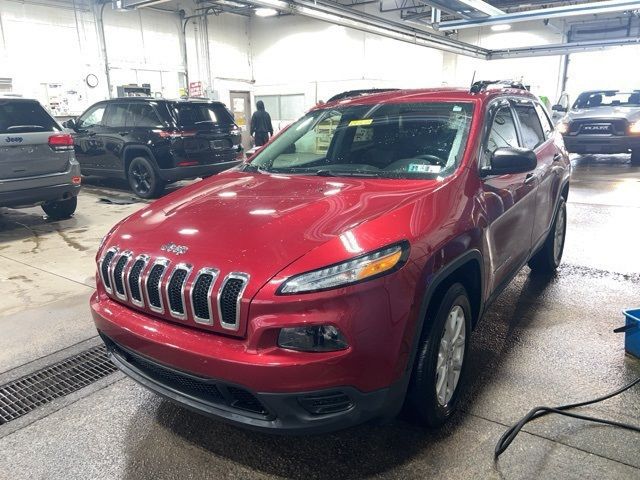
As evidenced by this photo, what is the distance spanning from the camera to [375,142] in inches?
115

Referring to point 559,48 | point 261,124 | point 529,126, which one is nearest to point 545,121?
point 529,126

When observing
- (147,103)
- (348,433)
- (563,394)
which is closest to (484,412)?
(563,394)

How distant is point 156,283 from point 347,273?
0.79m

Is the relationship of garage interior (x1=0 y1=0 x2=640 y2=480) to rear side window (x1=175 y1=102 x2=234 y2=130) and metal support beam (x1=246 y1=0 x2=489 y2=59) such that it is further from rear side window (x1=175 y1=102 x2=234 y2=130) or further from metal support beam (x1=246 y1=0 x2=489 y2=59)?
rear side window (x1=175 y1=102 x2=234 y2=130)

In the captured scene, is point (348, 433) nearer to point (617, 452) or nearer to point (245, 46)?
point (617, 452)

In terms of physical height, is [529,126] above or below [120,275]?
above

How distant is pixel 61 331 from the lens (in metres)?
3.46

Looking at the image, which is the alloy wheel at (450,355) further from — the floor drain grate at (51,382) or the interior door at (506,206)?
the floor drain grate at (51,382)

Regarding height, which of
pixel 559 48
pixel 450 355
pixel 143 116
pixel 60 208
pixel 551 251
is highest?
pixel 559 48

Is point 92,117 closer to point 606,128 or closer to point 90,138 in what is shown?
point 90,138

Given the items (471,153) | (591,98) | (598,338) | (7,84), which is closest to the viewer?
(471,153)

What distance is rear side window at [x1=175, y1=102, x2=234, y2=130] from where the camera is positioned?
813cm

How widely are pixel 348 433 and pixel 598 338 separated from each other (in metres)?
1.90

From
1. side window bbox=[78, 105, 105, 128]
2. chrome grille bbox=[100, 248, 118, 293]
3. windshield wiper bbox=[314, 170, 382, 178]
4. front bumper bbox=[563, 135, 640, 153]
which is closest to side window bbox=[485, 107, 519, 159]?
windshield wiper bbox=[314, 170, 382, 178]
